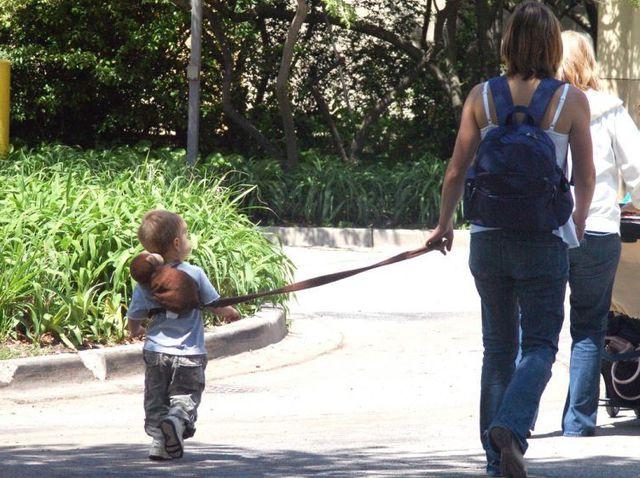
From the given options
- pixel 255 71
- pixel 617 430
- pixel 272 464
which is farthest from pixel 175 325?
pixel 255 71

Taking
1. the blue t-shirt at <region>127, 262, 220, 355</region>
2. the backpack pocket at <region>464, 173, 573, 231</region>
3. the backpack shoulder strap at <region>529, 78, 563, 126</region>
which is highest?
the backpack shoulder strap at <region>529, 78, 563, 126</region>

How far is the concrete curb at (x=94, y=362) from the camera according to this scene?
6.95 m

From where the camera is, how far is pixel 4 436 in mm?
6027

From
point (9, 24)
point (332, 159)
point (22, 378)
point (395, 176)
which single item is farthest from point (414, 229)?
point (22, 378)

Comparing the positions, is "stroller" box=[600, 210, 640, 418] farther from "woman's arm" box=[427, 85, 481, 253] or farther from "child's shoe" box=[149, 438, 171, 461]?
"child's shoe" box=[149, 438, 171, 461]

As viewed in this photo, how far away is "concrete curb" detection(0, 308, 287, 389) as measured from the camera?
22.8 feet

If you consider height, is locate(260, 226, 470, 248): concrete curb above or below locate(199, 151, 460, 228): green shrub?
below

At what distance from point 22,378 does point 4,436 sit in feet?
3.12

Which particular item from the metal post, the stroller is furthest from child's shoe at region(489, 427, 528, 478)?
the metal post

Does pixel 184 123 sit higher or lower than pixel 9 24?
lower

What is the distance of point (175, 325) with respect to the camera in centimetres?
539

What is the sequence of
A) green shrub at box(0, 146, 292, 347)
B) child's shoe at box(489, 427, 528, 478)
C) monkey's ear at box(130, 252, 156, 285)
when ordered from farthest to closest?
1. green shrub at box(0, 146, 292, 347)
2. monkey's ear at box(130, 252, 156, 285)
3. child's shoe at box(489, 427, 528, 478)

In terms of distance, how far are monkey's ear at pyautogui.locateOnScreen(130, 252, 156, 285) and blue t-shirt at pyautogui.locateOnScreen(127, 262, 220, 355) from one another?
0.07 m

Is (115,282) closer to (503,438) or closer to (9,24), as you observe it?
(503,438)
